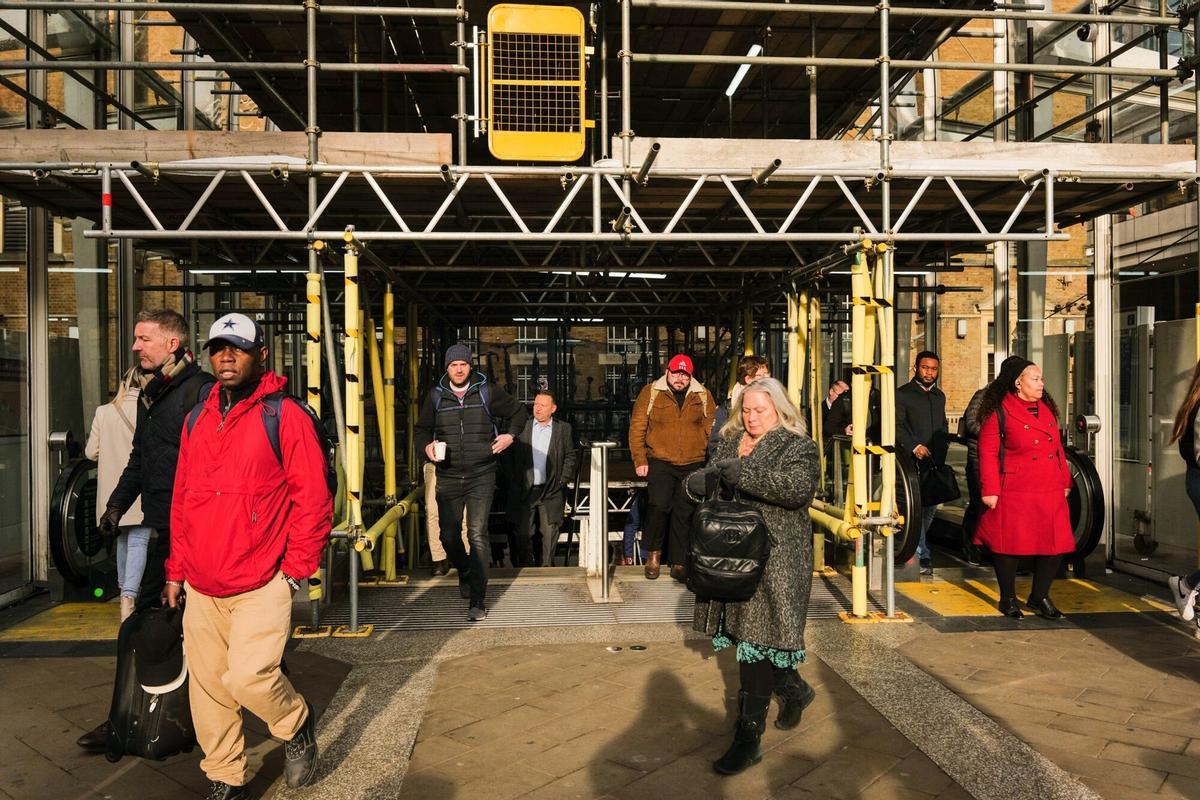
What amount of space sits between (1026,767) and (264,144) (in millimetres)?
5512

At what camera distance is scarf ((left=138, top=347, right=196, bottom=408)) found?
446 centimetres

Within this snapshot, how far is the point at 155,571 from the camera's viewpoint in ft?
14.8

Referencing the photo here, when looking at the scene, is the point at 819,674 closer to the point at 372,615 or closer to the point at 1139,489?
the point at 372,615

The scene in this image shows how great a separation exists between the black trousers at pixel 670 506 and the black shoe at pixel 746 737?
11.7 feet

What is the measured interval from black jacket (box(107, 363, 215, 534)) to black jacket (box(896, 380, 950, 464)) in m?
5.73

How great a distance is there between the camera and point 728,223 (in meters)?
8.98

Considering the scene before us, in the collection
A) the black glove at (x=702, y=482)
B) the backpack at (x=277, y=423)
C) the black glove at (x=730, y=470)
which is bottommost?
the black glove at (x=702, y=482)

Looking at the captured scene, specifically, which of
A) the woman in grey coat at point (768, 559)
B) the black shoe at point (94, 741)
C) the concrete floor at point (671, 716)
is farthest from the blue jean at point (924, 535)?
the black shoe at point (94, 741)

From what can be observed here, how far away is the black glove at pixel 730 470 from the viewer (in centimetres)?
421

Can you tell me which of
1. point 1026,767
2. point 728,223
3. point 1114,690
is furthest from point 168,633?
point 728,223

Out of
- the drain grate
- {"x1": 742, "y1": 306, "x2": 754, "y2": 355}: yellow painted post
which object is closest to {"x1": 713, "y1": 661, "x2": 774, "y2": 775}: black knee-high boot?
the drain grate

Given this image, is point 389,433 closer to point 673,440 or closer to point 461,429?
point 461,429

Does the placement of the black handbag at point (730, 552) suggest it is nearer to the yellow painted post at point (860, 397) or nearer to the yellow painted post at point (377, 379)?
the yellow painted post at point (860, 397)

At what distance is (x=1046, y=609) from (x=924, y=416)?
6.58 ft
